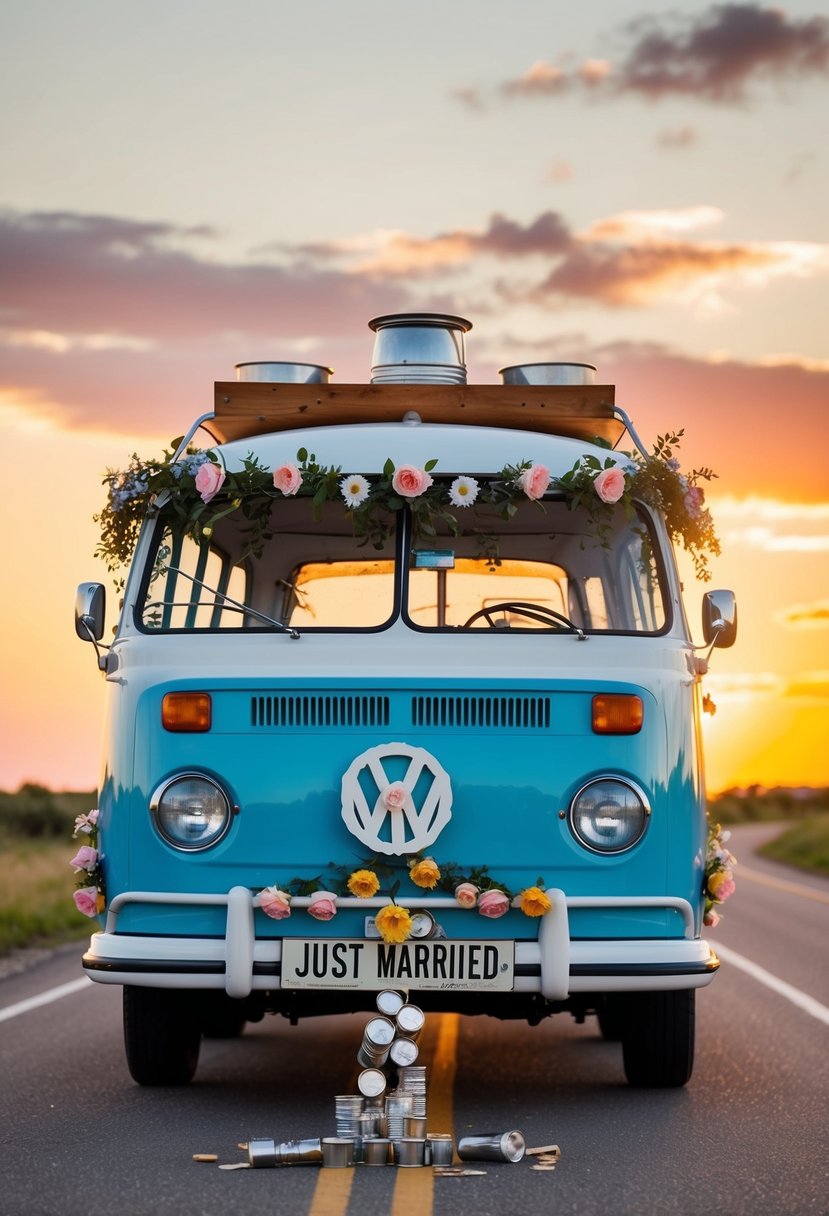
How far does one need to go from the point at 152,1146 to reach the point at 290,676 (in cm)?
181

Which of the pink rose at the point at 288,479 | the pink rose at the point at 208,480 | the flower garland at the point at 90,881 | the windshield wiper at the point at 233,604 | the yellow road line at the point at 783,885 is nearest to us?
the windshield wiper at the point at 233,604

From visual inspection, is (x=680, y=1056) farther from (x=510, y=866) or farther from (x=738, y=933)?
(x=738, y=933)

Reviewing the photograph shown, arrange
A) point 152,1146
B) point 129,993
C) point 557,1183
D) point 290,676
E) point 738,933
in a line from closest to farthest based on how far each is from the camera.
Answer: point 557,1183, point 152,1146, point 290,676, point 129,993, point 738,933

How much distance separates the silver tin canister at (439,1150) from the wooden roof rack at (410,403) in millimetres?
3427

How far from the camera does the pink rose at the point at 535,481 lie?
7.82 m

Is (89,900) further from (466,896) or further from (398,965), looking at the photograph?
(466,896)

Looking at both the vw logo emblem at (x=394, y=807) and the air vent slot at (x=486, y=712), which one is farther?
the air vent slot at (x=486, y=712)

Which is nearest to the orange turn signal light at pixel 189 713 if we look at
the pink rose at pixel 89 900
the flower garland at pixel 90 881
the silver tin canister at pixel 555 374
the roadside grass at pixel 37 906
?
the flower garland at pixel 90 881

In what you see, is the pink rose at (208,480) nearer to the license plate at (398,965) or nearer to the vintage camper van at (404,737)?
the vintage camper van at (404,737)

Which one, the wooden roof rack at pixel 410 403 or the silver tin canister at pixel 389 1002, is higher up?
the wooden roof rack at pixel 410 403

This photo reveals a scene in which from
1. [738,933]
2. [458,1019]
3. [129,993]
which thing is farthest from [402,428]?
[738,933]

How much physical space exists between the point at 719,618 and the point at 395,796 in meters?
1.70

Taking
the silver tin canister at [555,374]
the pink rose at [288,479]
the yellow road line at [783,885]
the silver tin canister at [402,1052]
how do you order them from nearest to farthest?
the silver tin canister at [402,1052] < the pink rose at [288,479] < the silver tin canister at [555,374] < the yellow road line at [783,885]

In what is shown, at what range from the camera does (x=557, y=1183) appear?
20.8 feet
